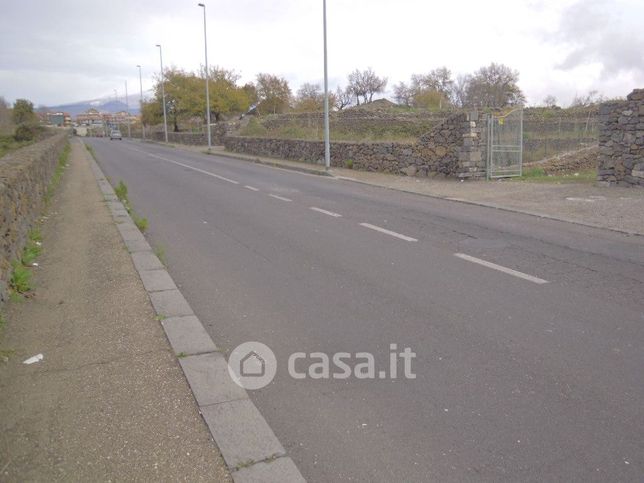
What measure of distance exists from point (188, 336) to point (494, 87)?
7088 centimetres

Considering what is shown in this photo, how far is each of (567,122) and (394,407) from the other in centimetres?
2667

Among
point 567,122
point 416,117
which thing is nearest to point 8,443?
point 567,122

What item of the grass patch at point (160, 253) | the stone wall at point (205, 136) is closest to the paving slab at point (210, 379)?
the grass patch at point (160, 253)

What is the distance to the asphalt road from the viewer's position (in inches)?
132

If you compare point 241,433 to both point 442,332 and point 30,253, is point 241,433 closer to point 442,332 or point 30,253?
point 442,332

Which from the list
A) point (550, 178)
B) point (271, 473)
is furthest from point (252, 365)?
point (550, 178)

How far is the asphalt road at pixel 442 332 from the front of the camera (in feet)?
11.0

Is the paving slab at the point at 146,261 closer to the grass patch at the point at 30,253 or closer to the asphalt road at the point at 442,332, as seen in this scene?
the asphalt road at the point at 442,332

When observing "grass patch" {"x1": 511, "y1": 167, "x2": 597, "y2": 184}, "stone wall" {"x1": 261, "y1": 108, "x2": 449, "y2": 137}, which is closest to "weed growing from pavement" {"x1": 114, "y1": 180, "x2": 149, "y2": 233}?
"grass patch" {"x1": 511, "y1": 167, "x2": 597, "y2": 184}

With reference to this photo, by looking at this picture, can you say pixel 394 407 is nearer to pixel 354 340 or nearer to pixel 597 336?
pixel 354 340

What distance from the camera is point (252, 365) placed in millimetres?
4535

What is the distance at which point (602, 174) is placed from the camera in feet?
52.1

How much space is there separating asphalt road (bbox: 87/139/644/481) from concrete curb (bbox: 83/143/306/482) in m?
0.15

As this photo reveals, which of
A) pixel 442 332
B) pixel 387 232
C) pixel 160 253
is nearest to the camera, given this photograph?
pixel 442 332
